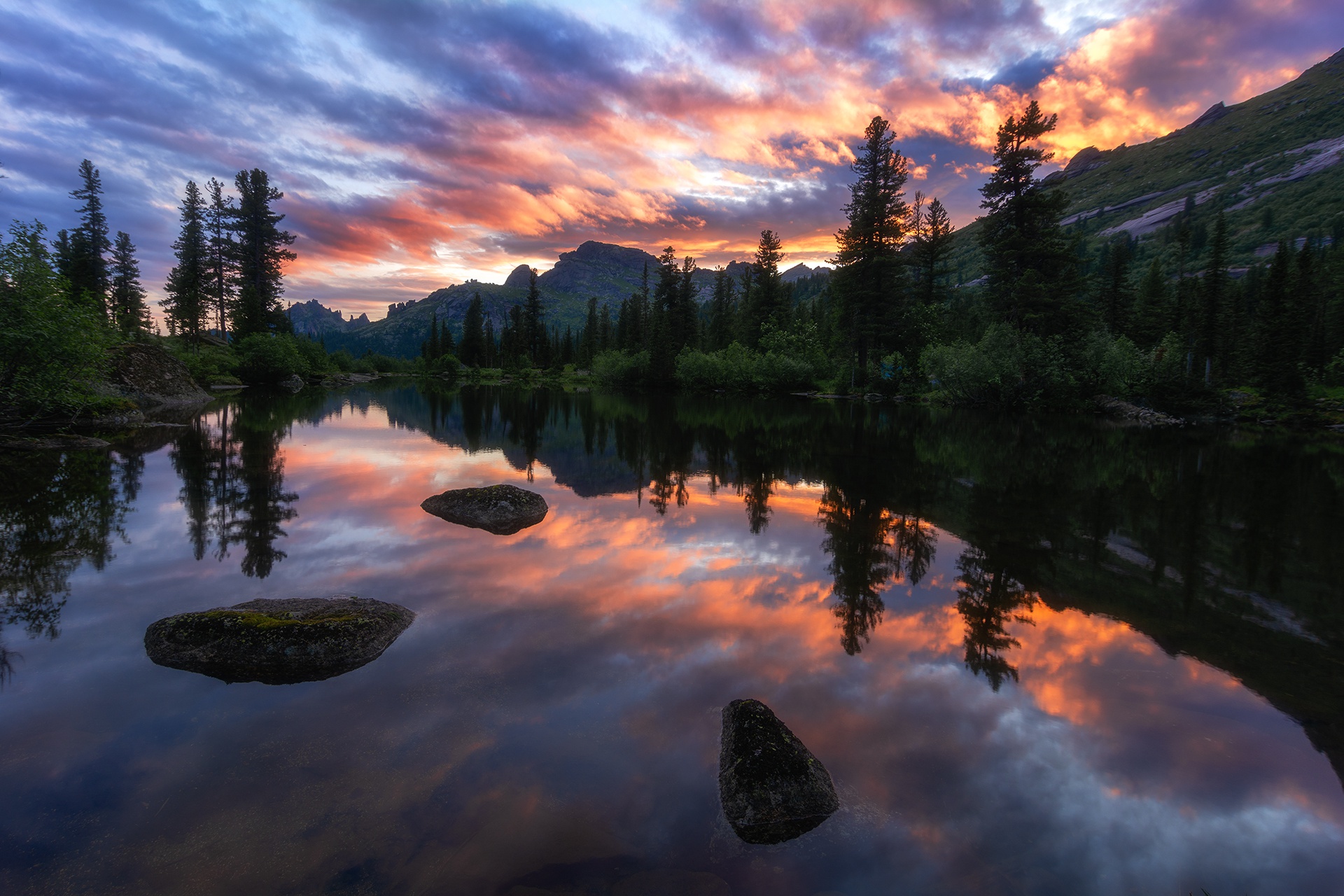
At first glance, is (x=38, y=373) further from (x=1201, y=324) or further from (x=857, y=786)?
(x=1201, y=324)

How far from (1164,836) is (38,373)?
93.6ft

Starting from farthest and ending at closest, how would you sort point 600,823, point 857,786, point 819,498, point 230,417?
point 230,417
point 819,498
point 857,786
point 600,823

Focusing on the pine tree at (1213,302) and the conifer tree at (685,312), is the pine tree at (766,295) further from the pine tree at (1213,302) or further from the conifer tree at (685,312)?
the pine tree at (1213,302)

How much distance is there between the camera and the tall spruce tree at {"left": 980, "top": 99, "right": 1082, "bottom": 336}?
43.2m

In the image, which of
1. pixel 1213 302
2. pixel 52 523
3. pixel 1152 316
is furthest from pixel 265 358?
pixel 1152 316

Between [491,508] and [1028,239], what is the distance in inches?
1874

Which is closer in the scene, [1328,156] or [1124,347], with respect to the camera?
[1124,347]

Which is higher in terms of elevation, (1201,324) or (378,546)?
(1201,324)

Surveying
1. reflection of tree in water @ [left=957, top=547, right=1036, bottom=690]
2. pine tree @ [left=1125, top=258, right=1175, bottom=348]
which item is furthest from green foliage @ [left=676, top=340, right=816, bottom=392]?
reflection of tree in water @ [left=957, top=547, right=1036, bottom=690]

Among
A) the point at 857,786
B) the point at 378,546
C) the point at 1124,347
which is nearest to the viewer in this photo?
the point at 857,786

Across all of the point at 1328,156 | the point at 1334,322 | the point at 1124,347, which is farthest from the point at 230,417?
the point at 1328,156

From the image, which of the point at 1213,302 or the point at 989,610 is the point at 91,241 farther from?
the point at 1213,302

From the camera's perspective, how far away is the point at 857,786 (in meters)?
4.69

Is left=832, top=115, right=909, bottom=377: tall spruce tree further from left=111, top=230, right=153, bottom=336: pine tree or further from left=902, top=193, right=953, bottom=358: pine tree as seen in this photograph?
left=111, top=230, right=153, bottom=336: pine tree
